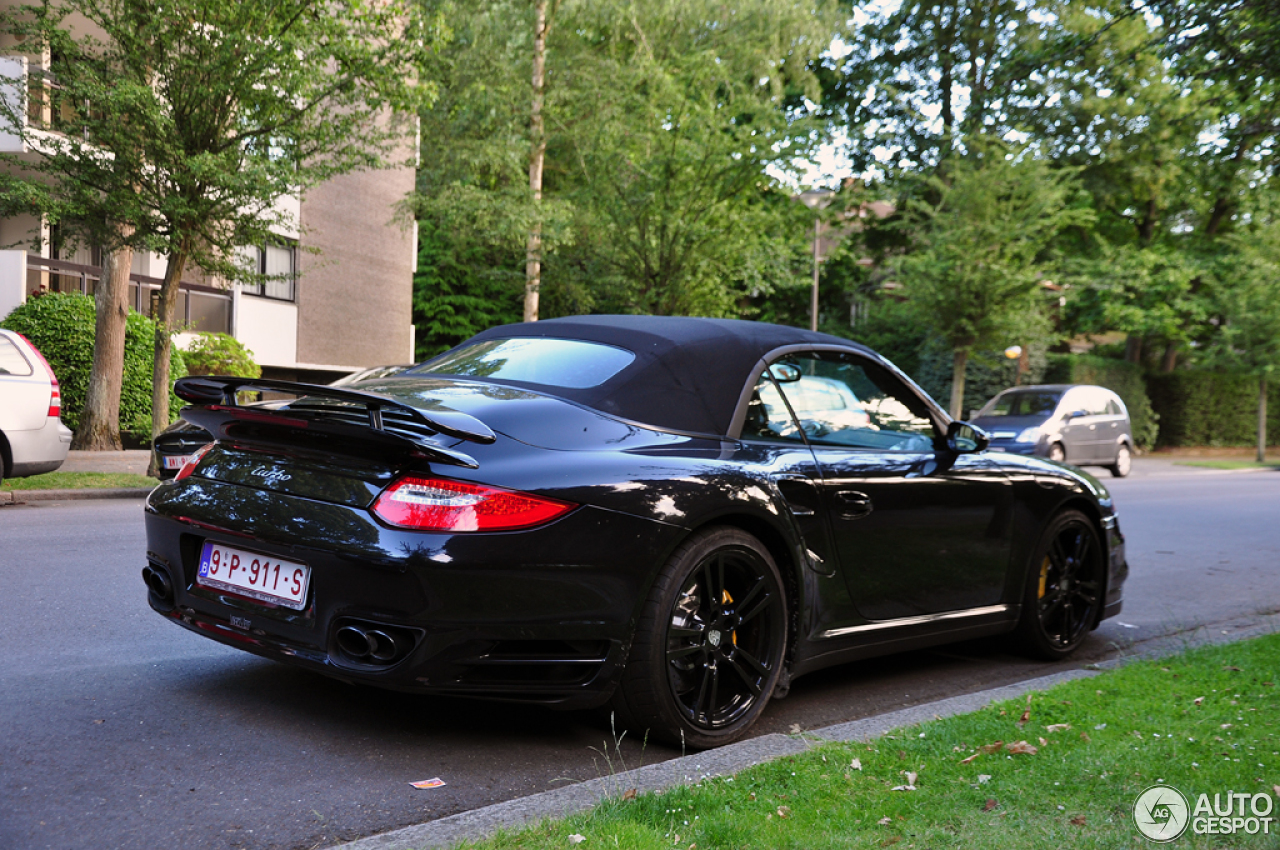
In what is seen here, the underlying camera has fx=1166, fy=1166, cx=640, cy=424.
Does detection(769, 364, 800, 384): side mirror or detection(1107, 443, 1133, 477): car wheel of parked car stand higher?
detection(769, 364, 800, 384): side mirror

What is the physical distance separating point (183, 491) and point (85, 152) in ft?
35.0

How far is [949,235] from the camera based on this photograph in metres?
23.7

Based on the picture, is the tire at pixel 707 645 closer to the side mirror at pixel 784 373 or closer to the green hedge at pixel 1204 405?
the side mirror at pixel 784 373

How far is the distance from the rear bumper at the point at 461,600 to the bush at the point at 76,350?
15.4 meters

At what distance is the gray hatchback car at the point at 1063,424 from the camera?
66.9 feet

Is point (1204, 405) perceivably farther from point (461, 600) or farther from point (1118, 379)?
point (461, 600)

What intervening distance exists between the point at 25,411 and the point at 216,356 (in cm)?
1082

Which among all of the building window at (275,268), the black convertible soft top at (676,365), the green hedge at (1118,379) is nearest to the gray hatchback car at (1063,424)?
the green hedge at (1118,379)

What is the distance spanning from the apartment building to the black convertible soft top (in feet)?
59.9

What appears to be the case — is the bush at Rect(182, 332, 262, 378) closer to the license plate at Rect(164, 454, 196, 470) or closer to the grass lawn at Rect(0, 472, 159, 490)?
the grass lawn at Rect(0, 472, 159, 490)

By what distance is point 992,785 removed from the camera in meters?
3.33

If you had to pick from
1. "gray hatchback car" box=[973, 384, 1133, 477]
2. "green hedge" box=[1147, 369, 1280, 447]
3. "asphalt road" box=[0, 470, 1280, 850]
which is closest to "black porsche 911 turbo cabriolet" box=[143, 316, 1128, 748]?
"asphalt road" box=[0, 470, 1280, 850]

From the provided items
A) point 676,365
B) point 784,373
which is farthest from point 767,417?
point 676,365

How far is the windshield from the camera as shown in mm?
21203
